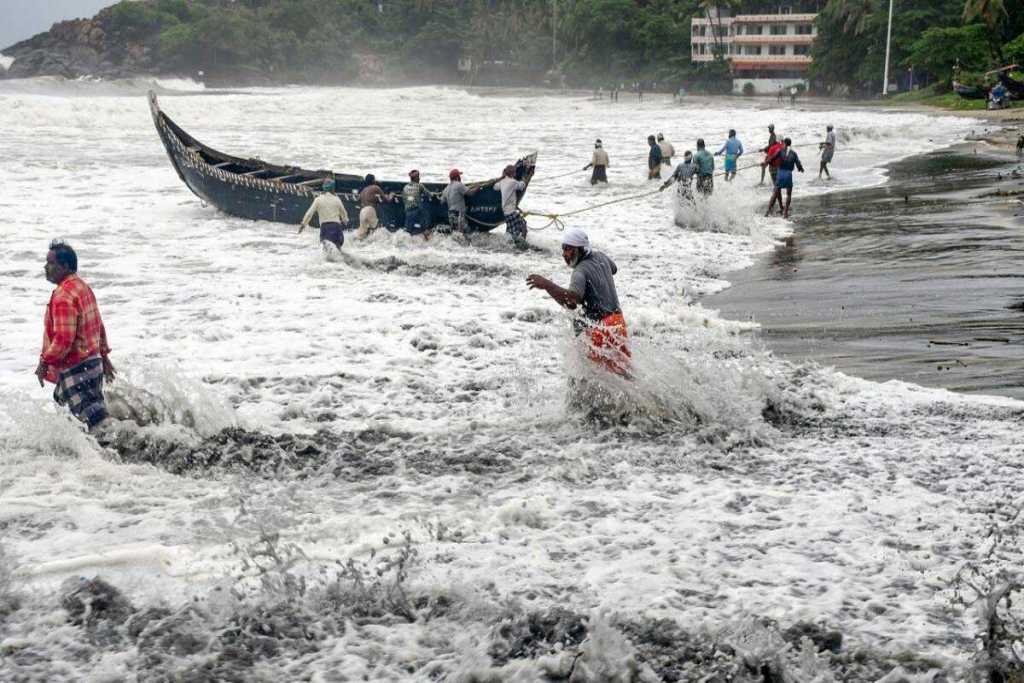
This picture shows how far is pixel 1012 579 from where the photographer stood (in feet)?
17.7

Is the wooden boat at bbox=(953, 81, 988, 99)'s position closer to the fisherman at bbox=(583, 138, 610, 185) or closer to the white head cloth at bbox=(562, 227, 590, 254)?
the fisherman at bbox=(583, 138, 610, 185)

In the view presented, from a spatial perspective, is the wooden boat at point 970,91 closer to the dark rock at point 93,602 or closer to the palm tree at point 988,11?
the palm tree at point 988,11

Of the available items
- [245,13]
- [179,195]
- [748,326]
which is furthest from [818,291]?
[245,13]

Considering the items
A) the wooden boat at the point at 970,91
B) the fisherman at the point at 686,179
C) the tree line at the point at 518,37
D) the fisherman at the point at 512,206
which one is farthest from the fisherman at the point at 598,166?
the tree line at the point at 518,37

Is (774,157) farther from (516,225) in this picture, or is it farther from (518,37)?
(518,37)

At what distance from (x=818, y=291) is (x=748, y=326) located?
2126mm

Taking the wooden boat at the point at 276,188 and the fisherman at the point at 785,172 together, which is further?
the fisherman at the point at 785,172

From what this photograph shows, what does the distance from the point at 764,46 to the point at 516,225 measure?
73497 mm

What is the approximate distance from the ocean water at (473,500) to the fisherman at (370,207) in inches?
114

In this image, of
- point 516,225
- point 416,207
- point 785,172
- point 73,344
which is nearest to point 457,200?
point 416,207

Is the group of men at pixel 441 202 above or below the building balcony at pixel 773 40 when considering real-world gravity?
below

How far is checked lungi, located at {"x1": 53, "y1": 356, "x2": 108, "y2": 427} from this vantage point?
718cm

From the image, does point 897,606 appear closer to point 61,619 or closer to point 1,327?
point 61,619

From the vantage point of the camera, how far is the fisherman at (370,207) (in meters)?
17.2
